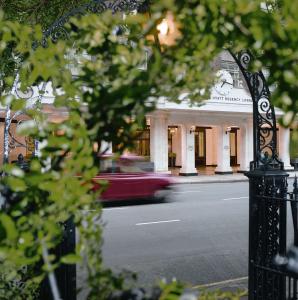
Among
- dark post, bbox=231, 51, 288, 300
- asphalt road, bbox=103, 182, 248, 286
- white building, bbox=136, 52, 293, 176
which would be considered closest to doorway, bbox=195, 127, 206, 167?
white building, bbox=136, 52, 293, 176

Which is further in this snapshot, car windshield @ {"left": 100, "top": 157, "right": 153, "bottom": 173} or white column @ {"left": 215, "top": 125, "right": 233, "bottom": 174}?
white column @ {"left": 215, "top": 125, "right": 233, "bottom": 174}

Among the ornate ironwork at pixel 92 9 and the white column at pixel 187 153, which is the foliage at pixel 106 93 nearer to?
the ornate ironwork at pixel 92 9

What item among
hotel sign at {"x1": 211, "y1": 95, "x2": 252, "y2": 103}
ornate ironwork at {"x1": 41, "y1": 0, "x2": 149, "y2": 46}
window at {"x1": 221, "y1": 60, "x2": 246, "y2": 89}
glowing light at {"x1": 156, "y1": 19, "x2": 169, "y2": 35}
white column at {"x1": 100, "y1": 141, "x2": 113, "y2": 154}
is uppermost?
window at {"x1": 221, "y1": 60, "x2": 246, "y2": 89}

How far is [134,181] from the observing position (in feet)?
51.1

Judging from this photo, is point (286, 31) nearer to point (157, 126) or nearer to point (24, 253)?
point (24, 253)

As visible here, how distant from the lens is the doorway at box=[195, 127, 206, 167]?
41156mm

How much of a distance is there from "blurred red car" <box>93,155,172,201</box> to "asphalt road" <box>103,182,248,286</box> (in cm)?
38

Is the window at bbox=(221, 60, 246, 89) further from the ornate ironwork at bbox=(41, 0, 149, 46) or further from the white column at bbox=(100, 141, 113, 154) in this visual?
the white column at bbox=(100, 141, 113, 154)

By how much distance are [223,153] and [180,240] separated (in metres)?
22.2

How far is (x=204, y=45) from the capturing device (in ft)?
5.92

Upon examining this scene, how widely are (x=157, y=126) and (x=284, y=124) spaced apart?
Answer: 27.8m

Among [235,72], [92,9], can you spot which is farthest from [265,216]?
[235,72]

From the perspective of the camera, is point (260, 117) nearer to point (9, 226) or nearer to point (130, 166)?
point (9, 226)

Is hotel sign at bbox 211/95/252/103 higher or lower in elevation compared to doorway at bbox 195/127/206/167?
higher
